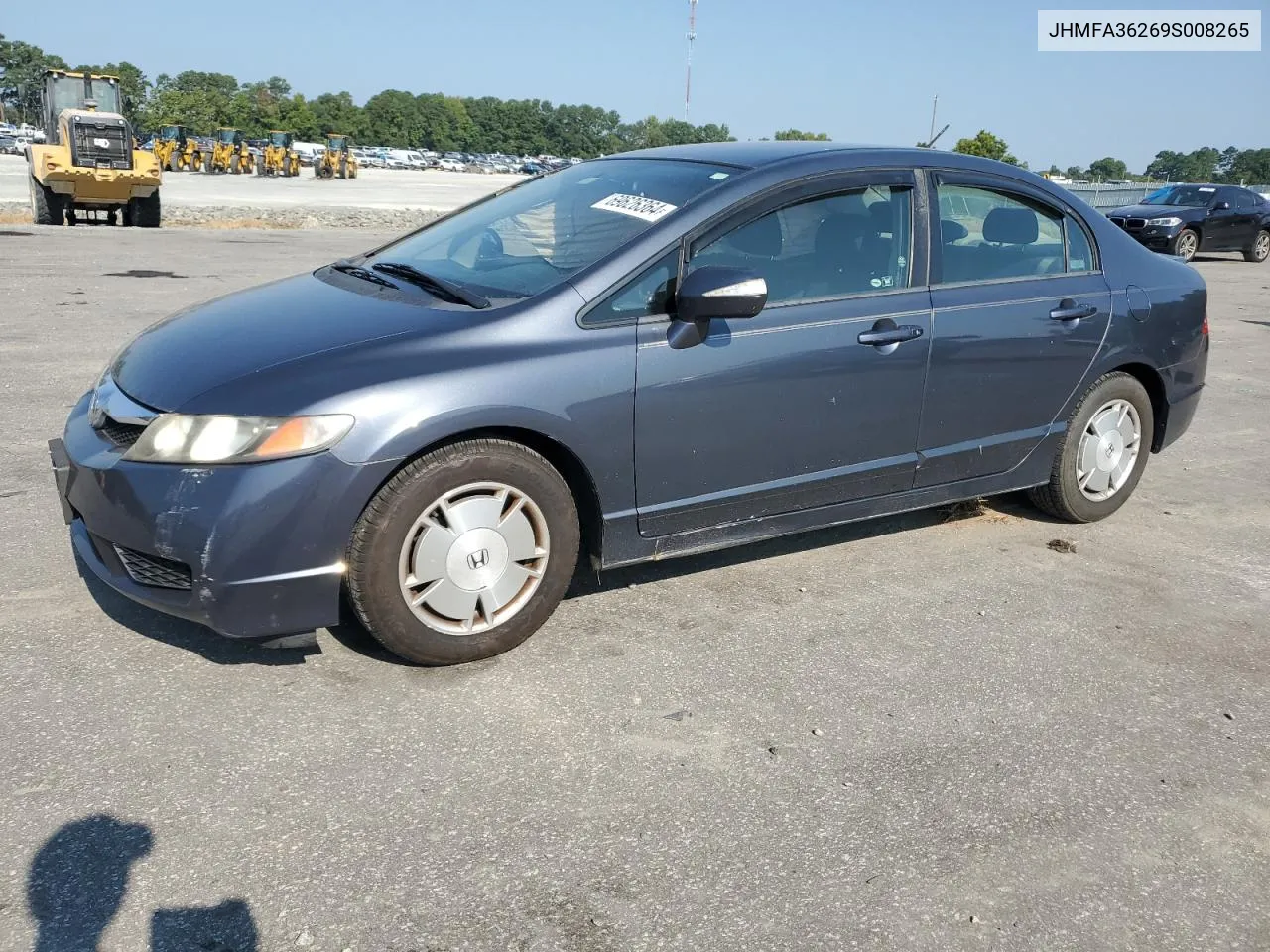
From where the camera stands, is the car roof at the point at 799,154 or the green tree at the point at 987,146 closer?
the car roof at the point at 799,154

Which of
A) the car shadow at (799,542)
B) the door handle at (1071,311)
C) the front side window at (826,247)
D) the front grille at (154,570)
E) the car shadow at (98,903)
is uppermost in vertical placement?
the front side window at (826,247)

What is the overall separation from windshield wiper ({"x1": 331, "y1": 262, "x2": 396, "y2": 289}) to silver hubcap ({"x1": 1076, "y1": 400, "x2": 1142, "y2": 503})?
315 centimetres

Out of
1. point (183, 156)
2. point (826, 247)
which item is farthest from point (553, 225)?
point (183, 156)

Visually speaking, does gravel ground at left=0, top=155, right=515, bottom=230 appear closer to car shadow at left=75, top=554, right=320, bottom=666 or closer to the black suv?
the black suv

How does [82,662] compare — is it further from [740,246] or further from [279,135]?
[279,135]

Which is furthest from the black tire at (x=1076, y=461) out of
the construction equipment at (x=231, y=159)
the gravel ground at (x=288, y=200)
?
the construction equipment at (x=231, y=159)

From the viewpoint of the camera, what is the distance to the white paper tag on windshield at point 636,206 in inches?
153

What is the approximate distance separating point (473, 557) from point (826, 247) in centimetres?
180

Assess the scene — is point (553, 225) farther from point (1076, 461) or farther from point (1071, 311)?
point (1076, 461)

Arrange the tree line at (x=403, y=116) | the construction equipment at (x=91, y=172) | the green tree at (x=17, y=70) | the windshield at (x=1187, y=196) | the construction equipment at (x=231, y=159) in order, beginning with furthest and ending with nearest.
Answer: the green tree at (x=17, y=70) < the tree line at (x=403, y=116) < the construction equipment at (x=231, y=159) < the windshield at (x=1187, y=196) < the construction equipment at (x=91, y=172)

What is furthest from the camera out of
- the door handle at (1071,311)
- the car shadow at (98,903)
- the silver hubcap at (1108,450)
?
the silver hubcap at (1108,450)

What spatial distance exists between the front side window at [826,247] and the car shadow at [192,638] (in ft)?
6.22

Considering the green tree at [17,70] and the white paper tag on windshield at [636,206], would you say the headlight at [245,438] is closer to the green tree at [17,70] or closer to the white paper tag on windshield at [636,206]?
the white paper tag on windshield at [636,206]

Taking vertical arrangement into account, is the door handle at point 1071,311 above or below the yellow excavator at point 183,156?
below
